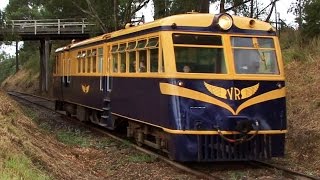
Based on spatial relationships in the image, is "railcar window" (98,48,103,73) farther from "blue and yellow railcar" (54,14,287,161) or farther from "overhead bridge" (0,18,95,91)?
"overhead bridge" (0,18,95,91)

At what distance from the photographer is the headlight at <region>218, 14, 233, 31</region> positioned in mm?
10641

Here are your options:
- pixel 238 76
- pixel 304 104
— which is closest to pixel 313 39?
pixel 304 104

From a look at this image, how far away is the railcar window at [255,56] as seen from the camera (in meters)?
10.7

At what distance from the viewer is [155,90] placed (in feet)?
36.3

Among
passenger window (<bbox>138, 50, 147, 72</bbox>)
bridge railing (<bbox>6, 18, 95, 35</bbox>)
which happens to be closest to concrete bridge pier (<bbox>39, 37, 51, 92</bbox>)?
bridge railing (<bbox>6, 18, 95, 35</bbox>)

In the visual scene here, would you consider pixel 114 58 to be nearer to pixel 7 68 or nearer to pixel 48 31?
pixel 48 31

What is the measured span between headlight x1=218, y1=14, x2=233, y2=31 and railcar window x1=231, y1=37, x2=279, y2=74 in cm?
27

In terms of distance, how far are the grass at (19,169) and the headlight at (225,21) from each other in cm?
449

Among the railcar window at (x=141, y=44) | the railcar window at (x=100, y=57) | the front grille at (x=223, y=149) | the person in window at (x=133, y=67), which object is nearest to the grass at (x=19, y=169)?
the front grille at (x=223, y=149)

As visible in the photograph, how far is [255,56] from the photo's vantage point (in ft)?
35.6

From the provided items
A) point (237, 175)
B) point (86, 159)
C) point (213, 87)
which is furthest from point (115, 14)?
point (237, 175)

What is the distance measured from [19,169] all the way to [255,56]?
5.29 m

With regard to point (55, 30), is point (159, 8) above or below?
below

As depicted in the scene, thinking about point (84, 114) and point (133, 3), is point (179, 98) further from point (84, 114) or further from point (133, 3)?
point (133, 3)
